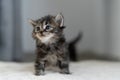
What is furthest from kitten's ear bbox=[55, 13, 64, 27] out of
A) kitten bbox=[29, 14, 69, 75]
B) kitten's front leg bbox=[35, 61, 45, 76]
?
kitten's front leg bbox=[35, 61, 45, 76]

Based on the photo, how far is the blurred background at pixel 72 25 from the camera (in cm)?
142

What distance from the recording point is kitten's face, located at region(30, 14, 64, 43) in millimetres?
931

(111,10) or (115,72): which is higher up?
→ (111,10)

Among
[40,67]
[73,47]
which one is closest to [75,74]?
[40,67]

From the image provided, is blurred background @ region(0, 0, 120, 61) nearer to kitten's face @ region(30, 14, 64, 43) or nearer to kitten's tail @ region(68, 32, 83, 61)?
kitten's tail @ region(68, 32, 83, 61)

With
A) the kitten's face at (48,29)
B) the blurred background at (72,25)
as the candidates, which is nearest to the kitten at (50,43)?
the kitten's face at (48,29)

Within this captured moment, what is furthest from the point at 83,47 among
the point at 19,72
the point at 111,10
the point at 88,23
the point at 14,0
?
the point at 19,72

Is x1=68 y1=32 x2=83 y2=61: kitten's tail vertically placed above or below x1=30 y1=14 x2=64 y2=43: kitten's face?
below

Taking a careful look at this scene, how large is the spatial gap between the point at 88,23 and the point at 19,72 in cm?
55

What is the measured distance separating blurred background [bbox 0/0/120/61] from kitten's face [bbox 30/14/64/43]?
459 mm

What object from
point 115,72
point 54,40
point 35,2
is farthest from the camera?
point 35,2

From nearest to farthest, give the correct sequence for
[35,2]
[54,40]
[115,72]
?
[54,40] → [115,72] → [35,2]

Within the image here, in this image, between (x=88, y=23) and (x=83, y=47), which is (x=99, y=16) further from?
(x=83, y=47)

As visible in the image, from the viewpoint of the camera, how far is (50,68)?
105 cm
